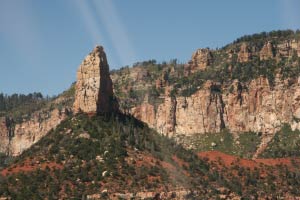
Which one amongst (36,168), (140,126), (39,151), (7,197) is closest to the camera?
(7,197)

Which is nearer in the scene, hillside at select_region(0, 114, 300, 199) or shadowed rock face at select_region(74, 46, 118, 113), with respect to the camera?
hillside at select_region(0, 114, 300, 199)

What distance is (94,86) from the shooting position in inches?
7338

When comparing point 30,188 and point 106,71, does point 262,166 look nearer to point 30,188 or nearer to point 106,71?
point 106,71

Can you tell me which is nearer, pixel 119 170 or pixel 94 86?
pixel 119 170

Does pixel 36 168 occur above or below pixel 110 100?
below

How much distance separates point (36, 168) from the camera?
164 meters

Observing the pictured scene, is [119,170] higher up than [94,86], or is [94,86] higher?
[94,86]

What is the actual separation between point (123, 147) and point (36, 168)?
660 inches

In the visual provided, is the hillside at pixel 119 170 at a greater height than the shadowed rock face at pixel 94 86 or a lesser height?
lesser

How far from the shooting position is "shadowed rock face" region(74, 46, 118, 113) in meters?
185

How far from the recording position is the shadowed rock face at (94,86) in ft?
606

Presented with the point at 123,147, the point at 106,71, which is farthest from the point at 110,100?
the point at 123,147

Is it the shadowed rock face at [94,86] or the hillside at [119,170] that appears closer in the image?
the hillside at [119,170]

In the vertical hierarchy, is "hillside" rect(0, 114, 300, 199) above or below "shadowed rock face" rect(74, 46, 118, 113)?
below
